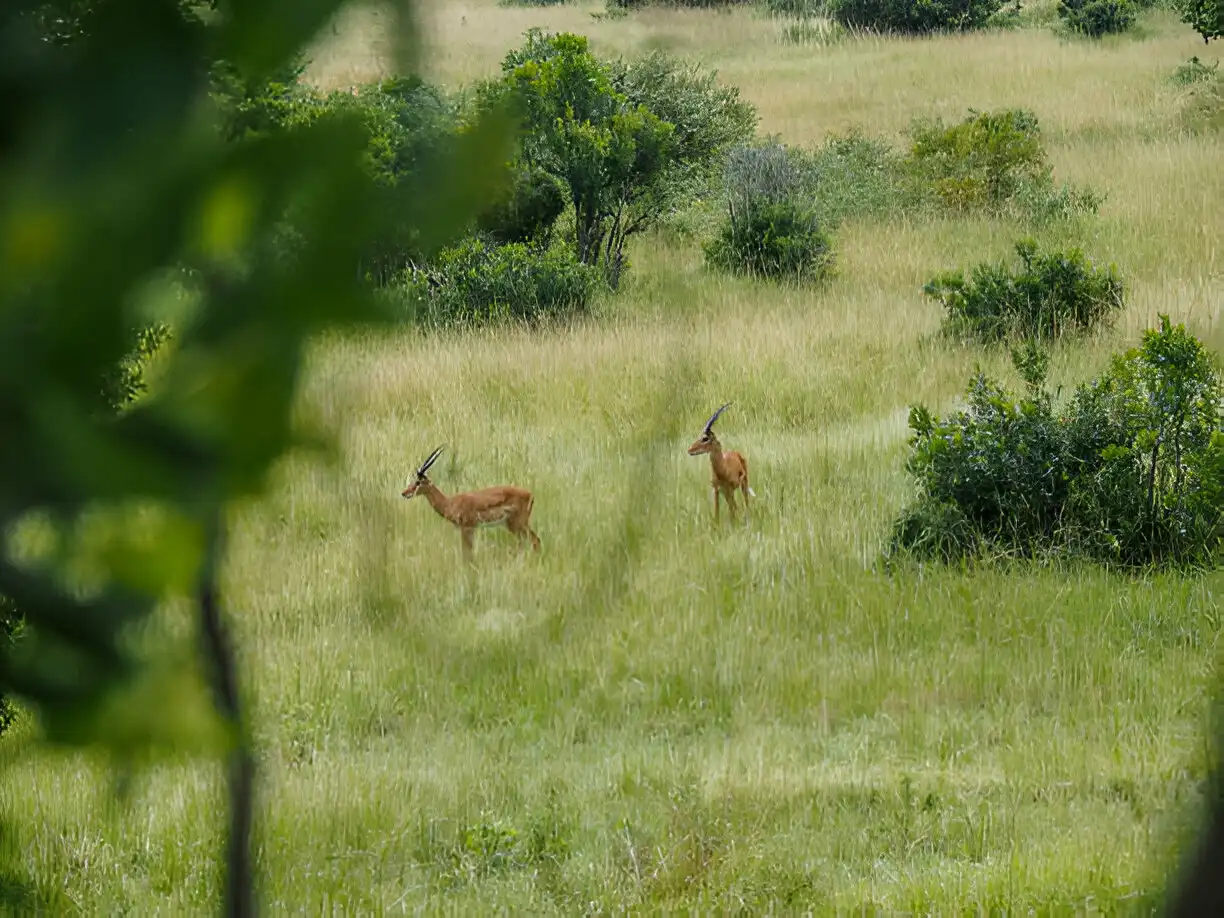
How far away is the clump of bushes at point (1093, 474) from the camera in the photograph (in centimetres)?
462

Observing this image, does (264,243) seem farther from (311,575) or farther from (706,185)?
(706,185)

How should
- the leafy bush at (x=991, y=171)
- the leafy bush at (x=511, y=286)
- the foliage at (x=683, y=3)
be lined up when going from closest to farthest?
the foliage at (x=683, y=3), the leafy bush at (x=511, y=286), the leafy bush at (x=991, y=171)

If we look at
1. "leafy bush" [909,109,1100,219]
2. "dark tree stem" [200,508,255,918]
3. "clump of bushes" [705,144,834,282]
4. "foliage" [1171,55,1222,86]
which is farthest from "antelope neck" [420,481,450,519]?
"foliage" [1171,55,1222,86]

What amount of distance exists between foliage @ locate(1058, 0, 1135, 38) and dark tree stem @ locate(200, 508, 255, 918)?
20.6 metres

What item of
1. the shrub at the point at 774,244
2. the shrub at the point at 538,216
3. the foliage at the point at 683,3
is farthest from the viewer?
the shrub at the point at 774,244

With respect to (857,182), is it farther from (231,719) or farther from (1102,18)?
(231,719)

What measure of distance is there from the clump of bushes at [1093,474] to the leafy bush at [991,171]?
21.2 ft

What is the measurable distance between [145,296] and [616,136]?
29.3ft

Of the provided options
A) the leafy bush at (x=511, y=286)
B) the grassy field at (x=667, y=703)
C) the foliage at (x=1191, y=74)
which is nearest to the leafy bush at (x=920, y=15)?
the foliage at (x=1191, y=74)

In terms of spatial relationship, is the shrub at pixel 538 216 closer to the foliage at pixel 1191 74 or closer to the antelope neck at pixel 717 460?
the antelope neck at pixel 717 460

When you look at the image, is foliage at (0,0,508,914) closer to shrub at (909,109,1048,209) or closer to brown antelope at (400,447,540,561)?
brown antelope at (400,447,540,561)

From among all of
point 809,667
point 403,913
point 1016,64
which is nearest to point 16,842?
point 403,913

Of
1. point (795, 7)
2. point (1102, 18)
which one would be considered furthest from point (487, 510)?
point (1102, 18)

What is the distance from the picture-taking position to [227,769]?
0.26 meters
